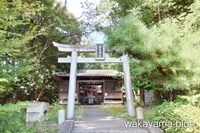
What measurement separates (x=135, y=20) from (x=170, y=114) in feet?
14.7

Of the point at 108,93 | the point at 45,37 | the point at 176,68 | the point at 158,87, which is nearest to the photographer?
the point at 176,68

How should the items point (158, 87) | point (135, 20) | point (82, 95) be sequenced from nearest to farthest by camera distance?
point (135, 20), point (158, 87), point (82, 95)

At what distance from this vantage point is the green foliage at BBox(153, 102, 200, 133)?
5.71m

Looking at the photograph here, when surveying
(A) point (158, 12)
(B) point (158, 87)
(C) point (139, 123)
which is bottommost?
(C) point (139, 123)

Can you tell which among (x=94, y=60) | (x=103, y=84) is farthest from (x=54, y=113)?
(x=103, y=84)

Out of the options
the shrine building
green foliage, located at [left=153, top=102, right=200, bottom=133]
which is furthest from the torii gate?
the shrine building

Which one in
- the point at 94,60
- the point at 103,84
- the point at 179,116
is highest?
the point at 103,84

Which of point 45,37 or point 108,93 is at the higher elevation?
point 45,37

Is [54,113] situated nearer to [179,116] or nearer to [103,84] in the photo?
[179,116]

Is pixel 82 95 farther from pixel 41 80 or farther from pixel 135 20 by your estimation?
pixel 135 20

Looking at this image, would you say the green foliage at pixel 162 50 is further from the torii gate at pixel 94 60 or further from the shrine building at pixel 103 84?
the shrine building at pixel 103 84

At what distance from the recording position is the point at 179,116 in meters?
6.01

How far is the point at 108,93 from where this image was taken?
19.8m

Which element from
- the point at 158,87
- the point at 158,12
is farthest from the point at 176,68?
the point at 158,12
